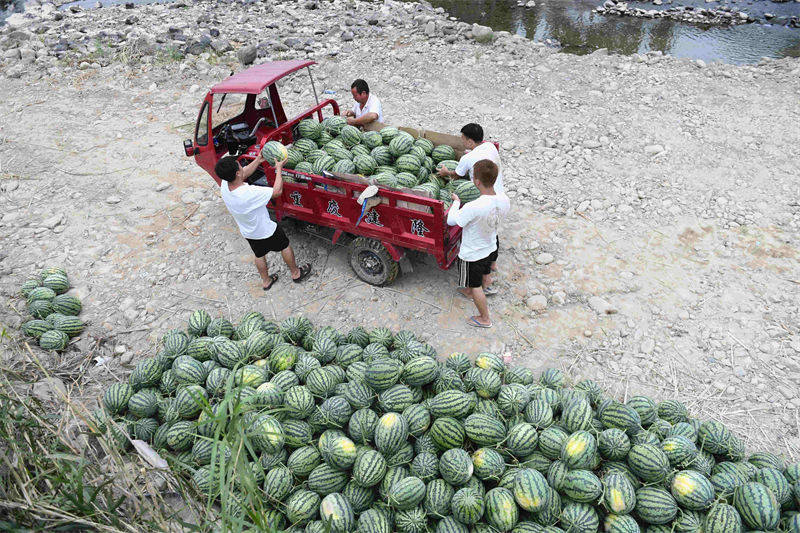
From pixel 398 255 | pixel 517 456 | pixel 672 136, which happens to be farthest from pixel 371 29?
pixel 517 456

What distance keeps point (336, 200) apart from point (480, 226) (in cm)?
184

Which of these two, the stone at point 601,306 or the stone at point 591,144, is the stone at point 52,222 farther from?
the stone at point 591,144

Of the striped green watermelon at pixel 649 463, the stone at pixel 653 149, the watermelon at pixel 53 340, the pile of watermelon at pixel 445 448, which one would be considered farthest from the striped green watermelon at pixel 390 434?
the stone at pixel 653 149

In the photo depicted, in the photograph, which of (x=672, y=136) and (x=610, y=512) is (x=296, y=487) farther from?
(x=672, y=136)

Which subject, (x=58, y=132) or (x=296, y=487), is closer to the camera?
(x=296, y=487)

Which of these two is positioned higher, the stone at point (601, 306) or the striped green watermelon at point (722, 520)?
the striped green watermelon at point (722, 520)

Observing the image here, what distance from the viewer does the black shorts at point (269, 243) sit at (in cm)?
612

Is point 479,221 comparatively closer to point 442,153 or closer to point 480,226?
point 480,226

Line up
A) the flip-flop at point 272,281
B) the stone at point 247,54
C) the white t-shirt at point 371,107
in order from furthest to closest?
the stone at point 247,54
the white t-shirt at point 371,107
the flip-flop at point 272,281

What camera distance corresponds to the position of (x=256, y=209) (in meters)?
5.79

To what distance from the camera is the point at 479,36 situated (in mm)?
13055

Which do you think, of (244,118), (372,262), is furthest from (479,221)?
(244,118)

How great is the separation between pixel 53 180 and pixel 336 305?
6266 mm

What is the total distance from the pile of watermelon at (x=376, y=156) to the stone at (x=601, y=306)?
193cm
